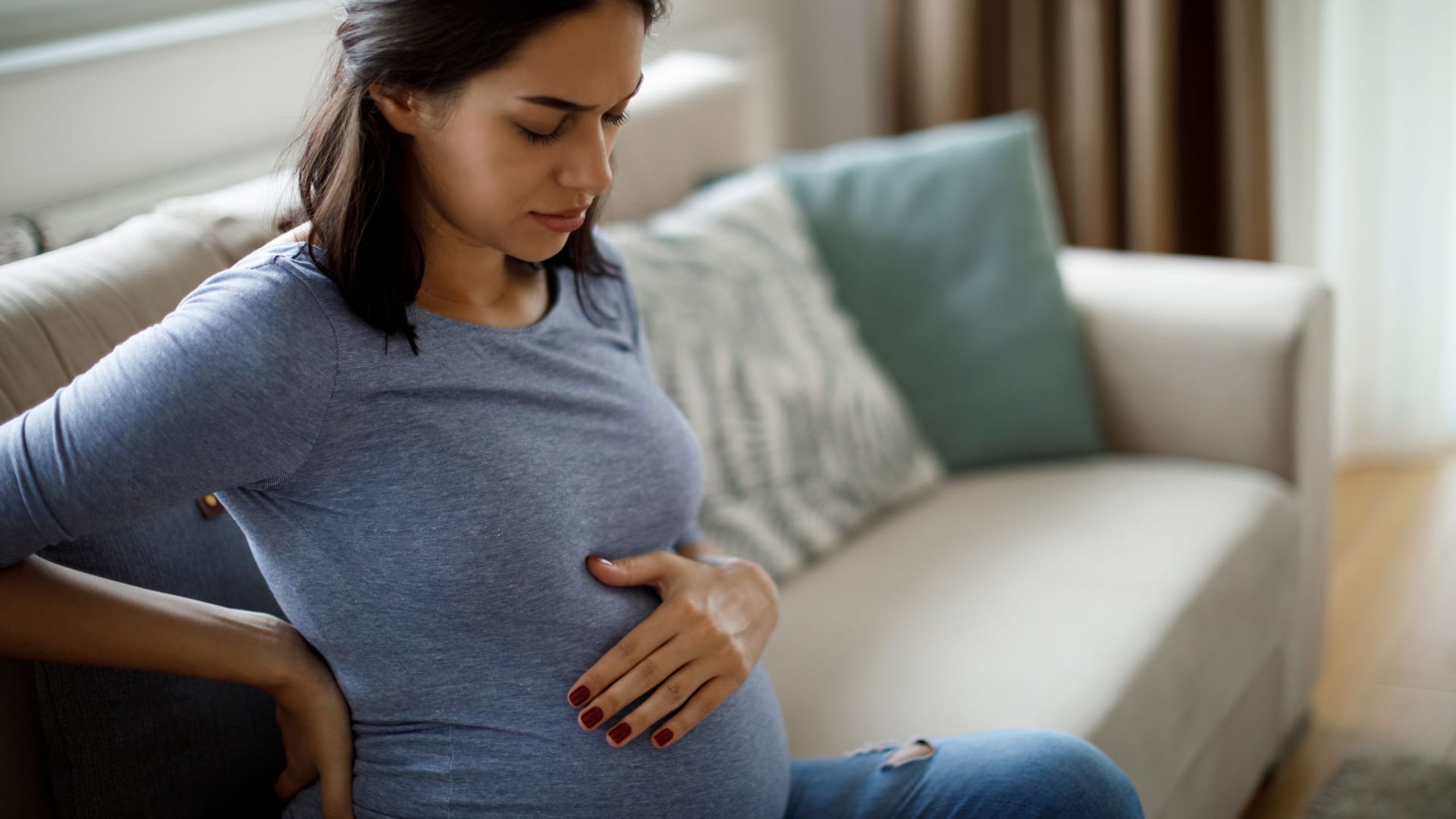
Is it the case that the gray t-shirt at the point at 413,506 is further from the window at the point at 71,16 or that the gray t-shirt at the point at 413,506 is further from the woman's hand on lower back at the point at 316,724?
the window at the point at 71,16

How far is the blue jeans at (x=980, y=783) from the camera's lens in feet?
3.50

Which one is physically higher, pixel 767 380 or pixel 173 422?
pixel 173 422

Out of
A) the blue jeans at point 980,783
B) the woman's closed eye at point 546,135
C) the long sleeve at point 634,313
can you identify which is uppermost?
the woman's closed eye at point 546,135

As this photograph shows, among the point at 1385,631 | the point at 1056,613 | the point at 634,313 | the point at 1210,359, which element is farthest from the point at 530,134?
the point at 1385,631

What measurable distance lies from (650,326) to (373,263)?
64 cm

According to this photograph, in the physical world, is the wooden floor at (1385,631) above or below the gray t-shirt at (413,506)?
below

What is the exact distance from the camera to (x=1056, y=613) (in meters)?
1.49

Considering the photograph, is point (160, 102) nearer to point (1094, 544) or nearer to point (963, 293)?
point (963, 293)

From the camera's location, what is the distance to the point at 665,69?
6.70 ft

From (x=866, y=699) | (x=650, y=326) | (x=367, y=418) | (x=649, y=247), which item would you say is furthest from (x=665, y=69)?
(x=367, y=418)

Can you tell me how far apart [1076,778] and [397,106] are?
0.75 metres

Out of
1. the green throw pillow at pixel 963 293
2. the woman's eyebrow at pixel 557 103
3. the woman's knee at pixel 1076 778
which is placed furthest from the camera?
the green throw pillow at pixel 963 293

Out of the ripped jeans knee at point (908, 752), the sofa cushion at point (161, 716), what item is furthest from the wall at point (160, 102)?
the ripped jeans knee at point (908, 752)

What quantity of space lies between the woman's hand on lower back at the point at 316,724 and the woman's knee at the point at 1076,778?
542mm
